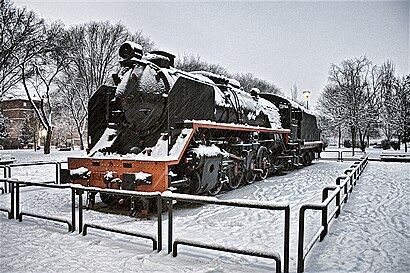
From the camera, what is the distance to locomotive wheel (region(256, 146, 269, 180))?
12696 mm

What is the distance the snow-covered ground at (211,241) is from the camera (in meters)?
4.61

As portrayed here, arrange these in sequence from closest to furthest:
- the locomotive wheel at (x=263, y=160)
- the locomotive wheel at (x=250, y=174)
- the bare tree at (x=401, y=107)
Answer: the locomotive wheel at (x=250, y=174) → the locomotive wheel at (x=263, y=160) → the bare tree at (x=401, y=107)

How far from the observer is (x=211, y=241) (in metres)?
5.77

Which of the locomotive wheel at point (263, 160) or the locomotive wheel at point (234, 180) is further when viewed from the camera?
the locomotive wheel at point (263, 160)

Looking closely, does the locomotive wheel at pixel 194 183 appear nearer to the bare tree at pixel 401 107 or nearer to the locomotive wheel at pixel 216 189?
the locomotive wheel at pixel 216 189

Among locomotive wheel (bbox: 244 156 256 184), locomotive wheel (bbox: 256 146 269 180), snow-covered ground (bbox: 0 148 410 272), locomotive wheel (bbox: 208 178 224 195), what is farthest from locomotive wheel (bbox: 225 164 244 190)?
snow-covered ground (bbox: 0 148 410 272)

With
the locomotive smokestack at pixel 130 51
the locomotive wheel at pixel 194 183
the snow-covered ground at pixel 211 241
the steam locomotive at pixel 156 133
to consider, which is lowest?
the snow-covered ground at pixel 211 241

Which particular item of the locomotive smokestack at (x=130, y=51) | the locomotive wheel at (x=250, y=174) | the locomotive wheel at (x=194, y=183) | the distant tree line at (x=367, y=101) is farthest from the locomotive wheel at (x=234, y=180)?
the distant tree line at (x=367, y=101)

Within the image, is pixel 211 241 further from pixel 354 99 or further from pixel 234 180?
pixel 354 99

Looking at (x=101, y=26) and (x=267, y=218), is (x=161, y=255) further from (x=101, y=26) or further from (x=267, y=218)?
(x=101, y=26)

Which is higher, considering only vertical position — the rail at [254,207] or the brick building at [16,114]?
the brick building at [16,114]

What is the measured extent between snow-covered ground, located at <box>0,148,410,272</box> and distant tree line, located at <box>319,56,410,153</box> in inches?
1048

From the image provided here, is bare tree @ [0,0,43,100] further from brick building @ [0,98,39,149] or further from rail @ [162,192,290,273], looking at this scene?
brick building @ [0,98,39,149]

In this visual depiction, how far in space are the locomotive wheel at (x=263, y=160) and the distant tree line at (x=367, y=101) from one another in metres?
21.0
